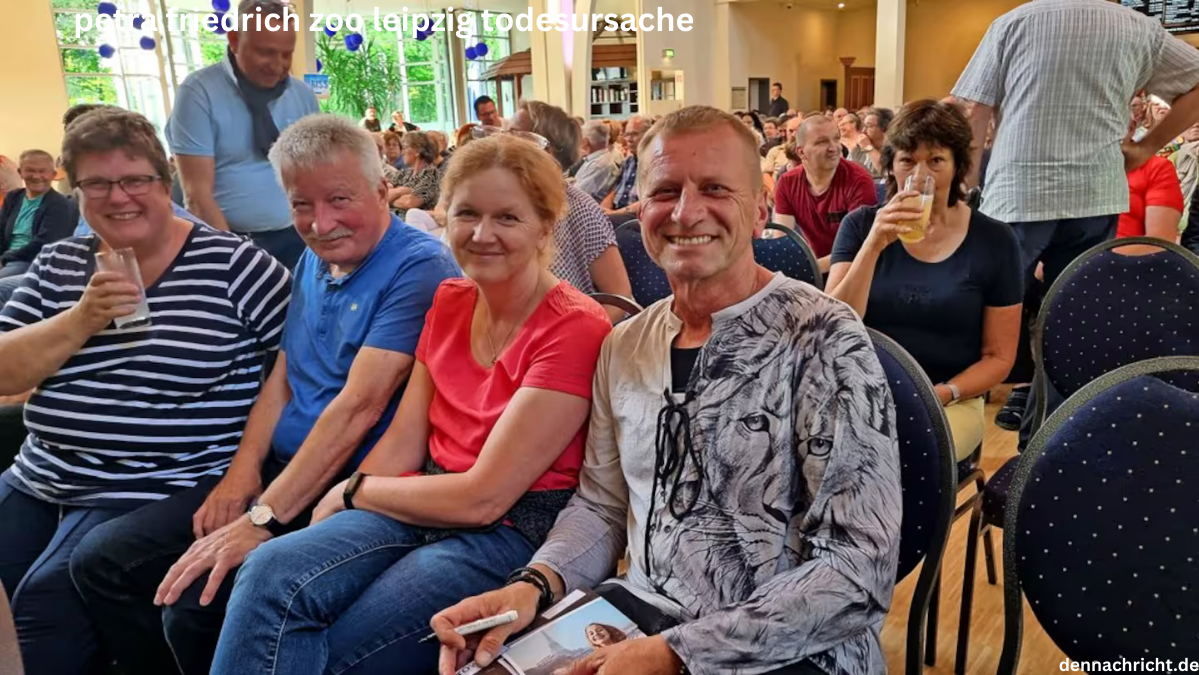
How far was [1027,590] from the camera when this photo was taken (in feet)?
3.71

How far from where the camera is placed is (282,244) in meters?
2.91

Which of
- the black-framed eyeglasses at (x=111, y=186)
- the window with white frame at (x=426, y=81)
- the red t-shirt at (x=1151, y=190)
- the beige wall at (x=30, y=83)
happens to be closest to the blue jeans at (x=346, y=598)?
the black-framed eyeglasses at (x=111, y=186)

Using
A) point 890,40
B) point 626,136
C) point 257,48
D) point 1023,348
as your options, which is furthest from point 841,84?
point 257,48

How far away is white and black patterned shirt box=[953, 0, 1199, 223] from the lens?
8.35 ft

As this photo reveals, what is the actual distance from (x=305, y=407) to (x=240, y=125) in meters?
1.40

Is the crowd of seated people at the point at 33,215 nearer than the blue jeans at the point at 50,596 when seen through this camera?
No

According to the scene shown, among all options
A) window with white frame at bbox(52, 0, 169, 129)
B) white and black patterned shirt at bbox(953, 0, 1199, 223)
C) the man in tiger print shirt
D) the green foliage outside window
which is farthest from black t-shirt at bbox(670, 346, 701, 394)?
the green foliage outside window

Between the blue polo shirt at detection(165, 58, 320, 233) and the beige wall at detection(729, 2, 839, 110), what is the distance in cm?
1477

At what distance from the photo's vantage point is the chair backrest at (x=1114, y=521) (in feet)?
3.32

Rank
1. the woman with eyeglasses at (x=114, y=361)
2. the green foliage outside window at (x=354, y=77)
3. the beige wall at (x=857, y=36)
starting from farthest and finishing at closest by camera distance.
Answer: the beige wall at (x=857, y=36), the green foliage outside window at (x=354, y=77), the woman with eyeglasses at (x=114, y=361)

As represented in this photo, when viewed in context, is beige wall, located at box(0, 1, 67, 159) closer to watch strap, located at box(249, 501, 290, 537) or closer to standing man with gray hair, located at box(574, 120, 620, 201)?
standing man with gray hair, located at box(574, 120, 620, 201)

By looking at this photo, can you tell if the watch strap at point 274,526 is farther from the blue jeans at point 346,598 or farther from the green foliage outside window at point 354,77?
the green foliage outside window at point 354,77

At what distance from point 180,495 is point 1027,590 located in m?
1.68

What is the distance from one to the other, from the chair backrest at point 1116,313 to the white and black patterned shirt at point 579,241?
1.28 m
